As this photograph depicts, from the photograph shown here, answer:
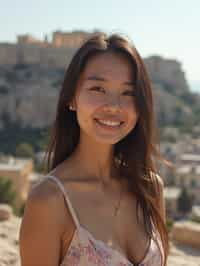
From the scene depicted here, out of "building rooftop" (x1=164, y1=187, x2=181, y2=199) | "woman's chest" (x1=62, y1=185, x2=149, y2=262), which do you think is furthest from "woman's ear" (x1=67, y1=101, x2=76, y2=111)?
"building rooftop" (x1=164, y1=187, x2=181, y2=199)

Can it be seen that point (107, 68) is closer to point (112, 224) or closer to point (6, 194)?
point (112, 224)

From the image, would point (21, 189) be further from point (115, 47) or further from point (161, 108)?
point (161, 108)

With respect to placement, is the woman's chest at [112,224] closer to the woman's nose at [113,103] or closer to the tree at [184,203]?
the woman's nose at [113,103]

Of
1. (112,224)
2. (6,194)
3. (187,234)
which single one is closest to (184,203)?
(6,194)

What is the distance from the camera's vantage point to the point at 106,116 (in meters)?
1.28

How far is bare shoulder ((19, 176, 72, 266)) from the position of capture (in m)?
1.18

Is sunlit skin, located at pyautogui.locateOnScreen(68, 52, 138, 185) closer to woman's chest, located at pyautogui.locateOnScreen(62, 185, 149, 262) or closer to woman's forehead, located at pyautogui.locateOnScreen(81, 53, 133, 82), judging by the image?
woman's forehead, located at pyautogui.locateOnScreen(81, 53, 133, 82)

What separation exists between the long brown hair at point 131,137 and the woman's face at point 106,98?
0.07 feet

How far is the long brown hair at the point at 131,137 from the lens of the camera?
52.8 inches

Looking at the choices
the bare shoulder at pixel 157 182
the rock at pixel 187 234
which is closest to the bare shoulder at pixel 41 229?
the bare shoulder at pixel 157 182

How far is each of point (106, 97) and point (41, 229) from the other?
37cm

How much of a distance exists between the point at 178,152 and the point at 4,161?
42.6 feet

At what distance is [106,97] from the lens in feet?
4.23

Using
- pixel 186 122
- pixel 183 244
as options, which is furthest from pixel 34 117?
pixel 183 244
